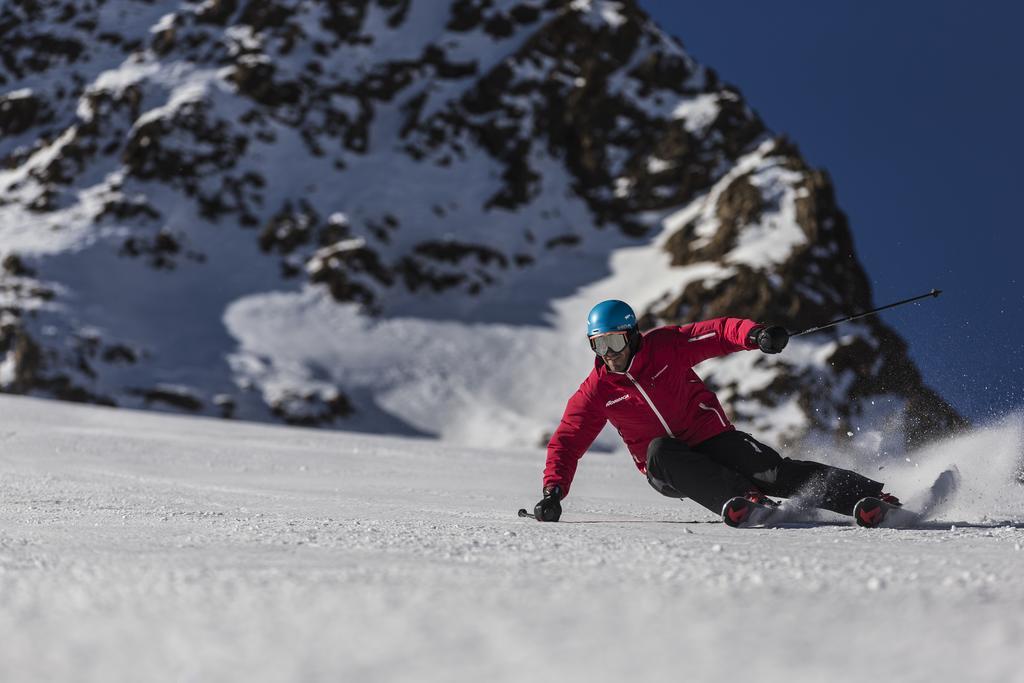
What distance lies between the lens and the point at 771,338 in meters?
3.89

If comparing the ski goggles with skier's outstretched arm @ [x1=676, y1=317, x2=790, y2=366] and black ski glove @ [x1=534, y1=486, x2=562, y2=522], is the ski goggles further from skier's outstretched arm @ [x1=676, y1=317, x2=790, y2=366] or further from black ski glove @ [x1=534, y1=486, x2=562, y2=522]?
black ski glove @ [x1=534, y1=486, x2=562, y2=522]

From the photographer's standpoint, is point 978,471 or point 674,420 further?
point 978,471

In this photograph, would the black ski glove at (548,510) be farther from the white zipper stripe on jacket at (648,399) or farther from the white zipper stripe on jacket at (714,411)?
the white zipper stripe on jacket at (714,411)

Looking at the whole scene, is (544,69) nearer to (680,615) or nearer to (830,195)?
(830,195)

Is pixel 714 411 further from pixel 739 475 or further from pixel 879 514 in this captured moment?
pixel 879 514

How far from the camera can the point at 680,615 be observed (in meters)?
1.51

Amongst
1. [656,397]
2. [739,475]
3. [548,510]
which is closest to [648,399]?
[656,397]

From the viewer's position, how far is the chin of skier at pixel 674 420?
A: 3900 mm

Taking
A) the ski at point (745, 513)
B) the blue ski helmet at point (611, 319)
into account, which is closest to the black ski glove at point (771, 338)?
the blue ski helmet at point (611, 319)

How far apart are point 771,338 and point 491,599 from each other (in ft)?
8.70

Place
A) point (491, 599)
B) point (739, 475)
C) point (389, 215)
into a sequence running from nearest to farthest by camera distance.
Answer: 1. point (491, 599)
2. point (739, 475)
3. point (389, 215)

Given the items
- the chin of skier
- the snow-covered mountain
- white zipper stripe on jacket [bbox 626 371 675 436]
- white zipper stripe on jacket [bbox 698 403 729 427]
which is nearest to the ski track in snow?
the chin of skier

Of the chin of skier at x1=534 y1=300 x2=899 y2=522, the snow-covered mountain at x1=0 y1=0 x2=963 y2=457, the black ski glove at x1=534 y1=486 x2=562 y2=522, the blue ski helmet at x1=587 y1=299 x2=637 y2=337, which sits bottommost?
the black ski glove at x1=534 y1=486 x2=562 y2=522

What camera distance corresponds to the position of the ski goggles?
413 centimetres
